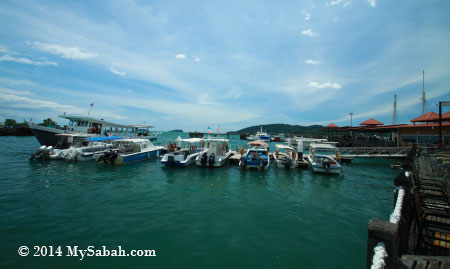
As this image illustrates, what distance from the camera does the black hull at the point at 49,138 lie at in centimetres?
3073

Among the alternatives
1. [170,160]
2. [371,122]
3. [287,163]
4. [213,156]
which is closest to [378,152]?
[371,122]

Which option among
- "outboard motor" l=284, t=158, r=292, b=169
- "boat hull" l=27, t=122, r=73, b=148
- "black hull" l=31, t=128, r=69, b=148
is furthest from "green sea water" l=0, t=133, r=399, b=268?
"black hull" l=31, t=128, r=69, b=148

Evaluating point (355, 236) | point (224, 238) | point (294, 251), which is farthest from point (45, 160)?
point (355, 236)

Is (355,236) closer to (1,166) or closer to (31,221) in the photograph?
(31,221)

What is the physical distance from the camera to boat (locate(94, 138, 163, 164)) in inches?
864

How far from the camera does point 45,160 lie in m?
23.3

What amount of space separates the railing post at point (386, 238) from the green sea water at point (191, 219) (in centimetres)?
390

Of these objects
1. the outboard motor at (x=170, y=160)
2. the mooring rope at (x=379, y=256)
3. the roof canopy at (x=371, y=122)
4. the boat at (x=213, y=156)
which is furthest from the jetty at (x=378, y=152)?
the mooring rope at (x=379, y=256)

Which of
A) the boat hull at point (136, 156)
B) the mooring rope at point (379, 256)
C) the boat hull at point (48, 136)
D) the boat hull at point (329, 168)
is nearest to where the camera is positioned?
the mooring rope at point (379, 256)

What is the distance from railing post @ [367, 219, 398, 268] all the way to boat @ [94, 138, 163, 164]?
77.7 feet

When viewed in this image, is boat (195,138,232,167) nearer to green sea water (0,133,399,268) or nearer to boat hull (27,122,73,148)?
green sea water (0,133,399,268)

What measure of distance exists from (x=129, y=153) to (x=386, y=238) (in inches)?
1059

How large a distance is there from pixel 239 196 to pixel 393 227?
10.2 meters

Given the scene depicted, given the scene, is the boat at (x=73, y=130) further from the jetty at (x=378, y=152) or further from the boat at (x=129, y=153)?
the jetty at (x=378, y=152)
